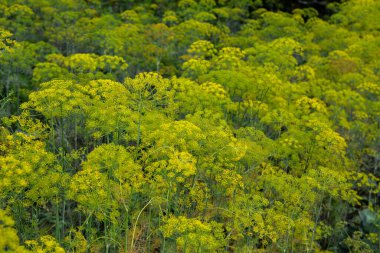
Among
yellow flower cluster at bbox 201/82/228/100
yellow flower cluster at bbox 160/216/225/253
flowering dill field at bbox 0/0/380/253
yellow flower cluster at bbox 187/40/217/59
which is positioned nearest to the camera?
yellow flower cluster at bbox 160/216/225/253

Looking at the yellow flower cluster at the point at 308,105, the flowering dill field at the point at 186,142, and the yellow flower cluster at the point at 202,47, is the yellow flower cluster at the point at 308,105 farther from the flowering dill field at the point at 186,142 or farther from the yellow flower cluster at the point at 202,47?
→ the yellow flower cluster at the point at 202,47

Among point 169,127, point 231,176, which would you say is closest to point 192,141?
point 169,127

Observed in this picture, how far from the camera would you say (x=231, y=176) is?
271 inches

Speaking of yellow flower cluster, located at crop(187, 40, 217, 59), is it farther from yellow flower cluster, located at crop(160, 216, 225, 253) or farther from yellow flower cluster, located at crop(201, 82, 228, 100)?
yellow flower cluster, located at crop(160, 216, 225, 253)

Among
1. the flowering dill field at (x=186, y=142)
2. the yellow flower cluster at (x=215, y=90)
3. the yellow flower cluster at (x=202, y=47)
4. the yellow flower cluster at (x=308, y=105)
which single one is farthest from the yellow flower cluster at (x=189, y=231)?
the yellow flower cluster at (x=202, y=47)

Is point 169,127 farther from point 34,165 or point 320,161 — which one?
point 320,161

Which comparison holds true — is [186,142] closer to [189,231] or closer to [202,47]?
[189,231]

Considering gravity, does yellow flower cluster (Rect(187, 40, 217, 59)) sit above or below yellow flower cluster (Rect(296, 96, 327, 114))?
above

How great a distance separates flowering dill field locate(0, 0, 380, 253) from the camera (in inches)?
238

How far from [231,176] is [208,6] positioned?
39.8 feet

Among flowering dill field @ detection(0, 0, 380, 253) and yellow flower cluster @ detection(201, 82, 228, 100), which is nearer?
flowering dill field @ detection(0, 0, 380, 253)

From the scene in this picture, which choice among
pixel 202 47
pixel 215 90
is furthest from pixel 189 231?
pixel 202 47

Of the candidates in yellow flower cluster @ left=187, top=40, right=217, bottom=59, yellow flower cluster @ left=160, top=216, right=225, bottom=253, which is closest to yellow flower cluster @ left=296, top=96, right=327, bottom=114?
yellow flower cluster @ left=187, top=40, right=217, bottom=59

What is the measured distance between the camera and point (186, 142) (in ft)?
21.9
